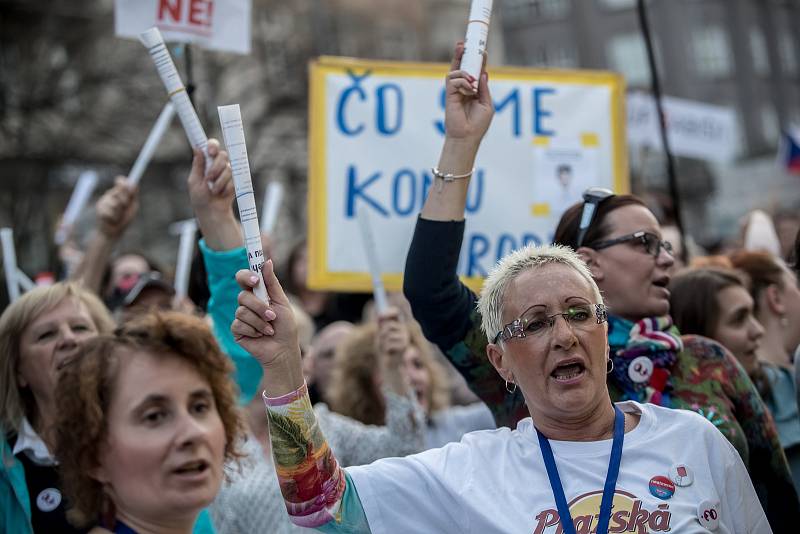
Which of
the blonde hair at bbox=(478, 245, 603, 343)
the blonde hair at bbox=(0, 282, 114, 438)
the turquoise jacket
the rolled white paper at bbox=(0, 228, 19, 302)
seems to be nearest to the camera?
the blonde hair at bbox=(478, 245, 603, 343)

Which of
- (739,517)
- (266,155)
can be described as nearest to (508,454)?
(739,517)

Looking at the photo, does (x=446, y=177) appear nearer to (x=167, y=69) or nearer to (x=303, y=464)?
(x=167, y=69)

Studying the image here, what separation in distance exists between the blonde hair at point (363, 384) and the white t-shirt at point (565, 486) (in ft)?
7.67

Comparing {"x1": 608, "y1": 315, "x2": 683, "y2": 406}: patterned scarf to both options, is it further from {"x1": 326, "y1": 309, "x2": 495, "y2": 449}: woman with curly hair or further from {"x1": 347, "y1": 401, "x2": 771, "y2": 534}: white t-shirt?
{"x1": 326, "y1": 309, "x2": 495, "y2": 449}: woman with curly hair

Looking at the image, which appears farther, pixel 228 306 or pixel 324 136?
pixel 324 136

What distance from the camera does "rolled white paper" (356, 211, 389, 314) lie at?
4336 millimetres

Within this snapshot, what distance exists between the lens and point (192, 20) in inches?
176

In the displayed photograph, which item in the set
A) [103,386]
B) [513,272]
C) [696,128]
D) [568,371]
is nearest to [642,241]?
[513,272]

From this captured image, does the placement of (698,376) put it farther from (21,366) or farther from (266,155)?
(266,155)

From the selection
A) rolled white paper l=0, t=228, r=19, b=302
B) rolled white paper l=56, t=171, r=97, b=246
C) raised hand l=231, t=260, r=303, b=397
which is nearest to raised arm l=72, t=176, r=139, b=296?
rolled white paper l=0, t=228, r=19, b=302

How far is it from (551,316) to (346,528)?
2.33 feet

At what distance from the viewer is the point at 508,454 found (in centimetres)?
270

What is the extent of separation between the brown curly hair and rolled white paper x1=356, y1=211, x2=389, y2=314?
1.43 metres

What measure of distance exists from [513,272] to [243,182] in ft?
2.40
